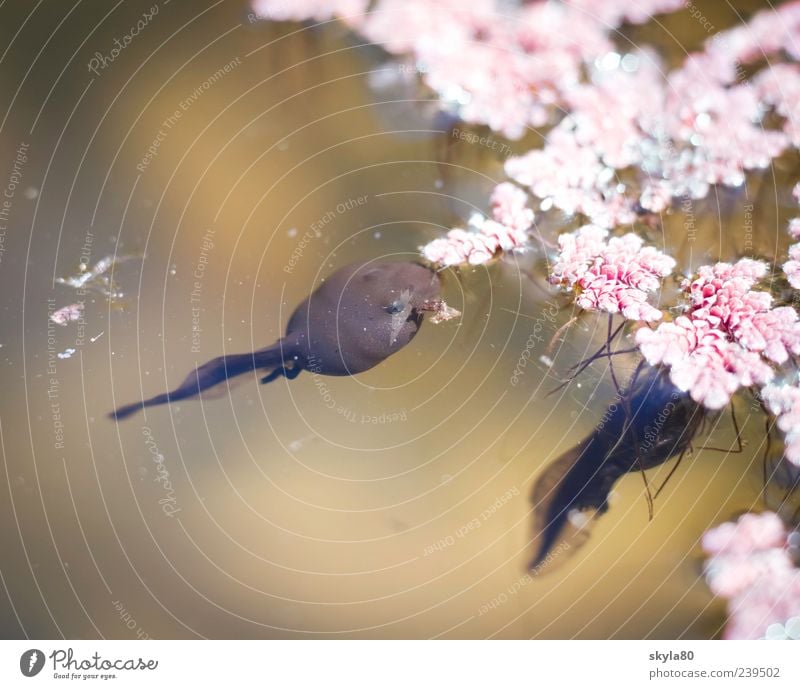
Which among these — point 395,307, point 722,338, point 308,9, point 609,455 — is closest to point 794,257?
point 722,338

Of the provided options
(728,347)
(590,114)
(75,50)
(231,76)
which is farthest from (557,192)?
(75,50)

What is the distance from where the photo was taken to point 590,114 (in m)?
0.61

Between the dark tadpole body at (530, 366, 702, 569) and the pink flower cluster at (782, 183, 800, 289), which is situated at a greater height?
the pink flower cluster at (782, 183, 800, 289)

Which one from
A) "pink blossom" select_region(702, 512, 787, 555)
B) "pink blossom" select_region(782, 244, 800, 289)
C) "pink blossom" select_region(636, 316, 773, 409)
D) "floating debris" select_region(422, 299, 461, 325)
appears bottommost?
"pink blossom" select_region(702, 512, 787, 555)

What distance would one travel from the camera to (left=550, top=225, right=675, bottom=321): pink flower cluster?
61 centimetres

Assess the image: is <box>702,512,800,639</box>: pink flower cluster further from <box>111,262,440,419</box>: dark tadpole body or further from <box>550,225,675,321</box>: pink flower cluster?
<box>111,262,440,419</box>: dark tadpole body

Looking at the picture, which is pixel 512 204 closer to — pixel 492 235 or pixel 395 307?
pixel 492 235

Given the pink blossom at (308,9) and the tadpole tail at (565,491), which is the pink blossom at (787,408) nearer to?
the tadpole tail at (565,491)

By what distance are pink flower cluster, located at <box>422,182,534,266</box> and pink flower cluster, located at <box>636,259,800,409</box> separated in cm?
15

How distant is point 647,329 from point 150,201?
48 cm

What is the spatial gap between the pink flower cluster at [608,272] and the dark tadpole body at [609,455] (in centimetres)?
9

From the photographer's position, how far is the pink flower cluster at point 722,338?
0.61m

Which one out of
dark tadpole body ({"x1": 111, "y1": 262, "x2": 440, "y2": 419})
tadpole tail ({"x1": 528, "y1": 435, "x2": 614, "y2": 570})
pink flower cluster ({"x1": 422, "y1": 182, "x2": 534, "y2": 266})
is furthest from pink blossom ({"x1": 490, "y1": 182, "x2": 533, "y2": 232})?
tadpole tail ({"x1": 528, "y1": 435, "x2": 614, "y2": 570})
